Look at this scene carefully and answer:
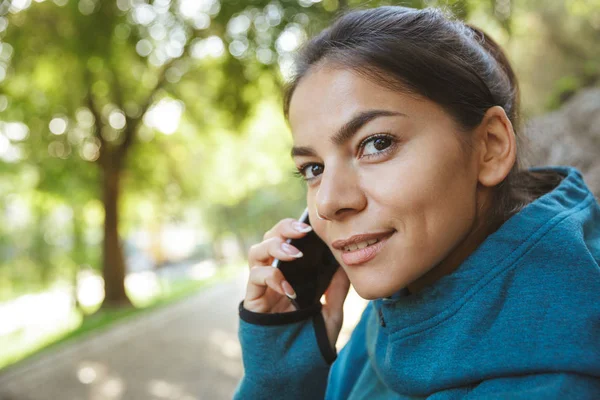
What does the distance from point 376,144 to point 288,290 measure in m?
0.64

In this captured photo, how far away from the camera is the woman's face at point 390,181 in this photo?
1.23 metres

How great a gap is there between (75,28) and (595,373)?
934 cm

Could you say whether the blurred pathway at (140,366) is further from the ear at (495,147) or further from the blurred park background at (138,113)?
the ear at (495,147)

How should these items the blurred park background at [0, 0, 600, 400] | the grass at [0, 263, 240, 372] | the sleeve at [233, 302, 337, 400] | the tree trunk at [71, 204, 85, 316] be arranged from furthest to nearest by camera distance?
the tree trunk at [71, 204, 85, 316] < the grass at [0, 263, 240, 372] < the blurred park background at [0, 0, 600, 400] < the sleeve at [233, 302, 337, 400]

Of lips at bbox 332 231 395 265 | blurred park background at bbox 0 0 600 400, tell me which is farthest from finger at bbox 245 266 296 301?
blurred park background at bbox 0 0 600 400

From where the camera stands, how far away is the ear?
1.32 meters

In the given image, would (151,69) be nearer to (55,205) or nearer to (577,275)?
(55,205)

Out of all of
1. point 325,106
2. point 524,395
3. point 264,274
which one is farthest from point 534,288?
point 264,274

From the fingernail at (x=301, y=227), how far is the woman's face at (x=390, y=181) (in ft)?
1.49

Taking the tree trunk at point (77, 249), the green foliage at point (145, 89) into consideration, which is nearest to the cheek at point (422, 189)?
the green foliage at point (145, 89)

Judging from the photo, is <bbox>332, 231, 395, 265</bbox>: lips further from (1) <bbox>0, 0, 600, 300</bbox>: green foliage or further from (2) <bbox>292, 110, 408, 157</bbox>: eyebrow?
(1) <bbox>0, 0, 600, 300</bbox>: green foliage

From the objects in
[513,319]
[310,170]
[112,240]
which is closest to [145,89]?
[112,240]

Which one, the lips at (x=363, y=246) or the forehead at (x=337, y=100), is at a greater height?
the forehead at (x=337, y=100)

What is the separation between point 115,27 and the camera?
913 centimetres
